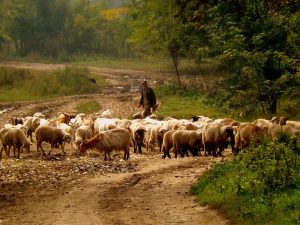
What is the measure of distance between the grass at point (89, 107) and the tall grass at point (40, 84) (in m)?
5.35

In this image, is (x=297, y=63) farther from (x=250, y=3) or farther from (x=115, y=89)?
(x=115, y=89)

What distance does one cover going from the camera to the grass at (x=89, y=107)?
31562 millimetres

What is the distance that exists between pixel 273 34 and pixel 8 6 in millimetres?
54134

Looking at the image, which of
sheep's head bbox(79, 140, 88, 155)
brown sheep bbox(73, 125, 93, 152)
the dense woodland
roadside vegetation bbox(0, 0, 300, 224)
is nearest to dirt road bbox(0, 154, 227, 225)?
roadside vegetation bbox(0, 0, 300, 224)

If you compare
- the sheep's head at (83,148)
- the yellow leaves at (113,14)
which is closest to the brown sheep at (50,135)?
the sheep's head at (83,148)

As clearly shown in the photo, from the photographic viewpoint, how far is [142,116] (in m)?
25.0

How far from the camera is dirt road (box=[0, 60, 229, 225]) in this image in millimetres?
9703

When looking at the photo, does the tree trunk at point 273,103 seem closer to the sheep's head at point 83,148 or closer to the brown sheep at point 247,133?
the brown sheep at point 247,133

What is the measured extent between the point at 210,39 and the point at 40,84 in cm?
1756

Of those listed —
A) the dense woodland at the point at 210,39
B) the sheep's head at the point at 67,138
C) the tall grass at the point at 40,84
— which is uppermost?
the dense woodland at the point at 210,39

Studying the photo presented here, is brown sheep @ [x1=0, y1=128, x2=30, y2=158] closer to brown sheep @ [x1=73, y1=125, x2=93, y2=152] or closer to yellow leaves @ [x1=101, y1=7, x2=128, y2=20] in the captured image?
brown sheep @ [x1=73, y1=125, x2=93, y2=152]

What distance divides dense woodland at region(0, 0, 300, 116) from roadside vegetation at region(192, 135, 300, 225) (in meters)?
3.23

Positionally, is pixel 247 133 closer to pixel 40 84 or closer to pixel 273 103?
pixel 273 103

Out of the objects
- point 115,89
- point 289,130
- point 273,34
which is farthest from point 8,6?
point 289,130
